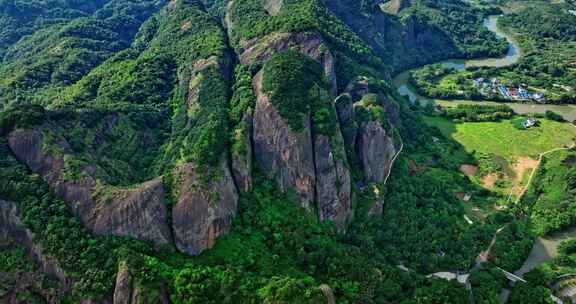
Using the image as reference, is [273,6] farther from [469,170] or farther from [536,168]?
[536,168]

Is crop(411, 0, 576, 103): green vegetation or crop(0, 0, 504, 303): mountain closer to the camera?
crop(0, 0, 504, 303): mountain

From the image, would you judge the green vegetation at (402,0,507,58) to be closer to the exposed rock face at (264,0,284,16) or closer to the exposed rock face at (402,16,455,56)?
the exposed rock face at (402,16,455,56)

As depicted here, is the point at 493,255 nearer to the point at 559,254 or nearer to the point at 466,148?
the point at 559,254

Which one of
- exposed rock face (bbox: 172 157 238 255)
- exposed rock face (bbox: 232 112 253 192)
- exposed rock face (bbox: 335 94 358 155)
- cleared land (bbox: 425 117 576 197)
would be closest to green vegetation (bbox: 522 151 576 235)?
cleared land (bbox: 425 117 576 197)

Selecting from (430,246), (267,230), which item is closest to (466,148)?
(430,246)

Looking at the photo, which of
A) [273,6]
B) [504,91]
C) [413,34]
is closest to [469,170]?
[504,91]
